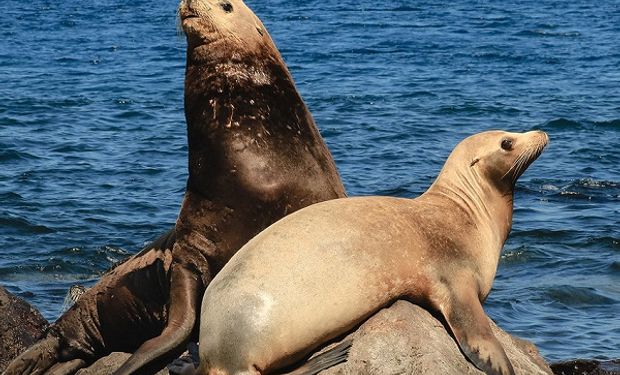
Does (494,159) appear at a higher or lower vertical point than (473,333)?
higher

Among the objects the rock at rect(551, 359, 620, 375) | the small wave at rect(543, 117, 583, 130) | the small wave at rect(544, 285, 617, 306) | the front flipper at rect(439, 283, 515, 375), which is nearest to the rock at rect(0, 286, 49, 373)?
the front flipper at rect(439, 283, 515, 375)

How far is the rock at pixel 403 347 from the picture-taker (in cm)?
541

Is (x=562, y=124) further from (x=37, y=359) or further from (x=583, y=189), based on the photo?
(x=37, y=359)

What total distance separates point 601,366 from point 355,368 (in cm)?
355

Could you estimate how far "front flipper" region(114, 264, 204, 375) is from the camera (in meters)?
6.02

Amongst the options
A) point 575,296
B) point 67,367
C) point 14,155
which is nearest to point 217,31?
point 67,367

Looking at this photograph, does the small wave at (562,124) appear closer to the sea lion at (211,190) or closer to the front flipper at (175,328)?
the sea lion at (211,190)

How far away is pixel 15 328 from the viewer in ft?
25.4

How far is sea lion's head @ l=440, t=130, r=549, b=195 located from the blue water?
192cm

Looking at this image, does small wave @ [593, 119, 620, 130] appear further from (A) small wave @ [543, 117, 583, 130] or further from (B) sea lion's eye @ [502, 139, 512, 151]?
(B) sea lion's eye @ [502, 139, 512, 151]

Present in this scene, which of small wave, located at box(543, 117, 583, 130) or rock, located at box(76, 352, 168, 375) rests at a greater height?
rock, located at box(76, 352, 168, 375)

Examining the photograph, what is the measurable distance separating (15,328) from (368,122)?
39.7 feet

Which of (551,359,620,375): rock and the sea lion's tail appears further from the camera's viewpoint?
(551,359,620,375): rock

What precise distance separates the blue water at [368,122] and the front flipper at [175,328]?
173 cm
